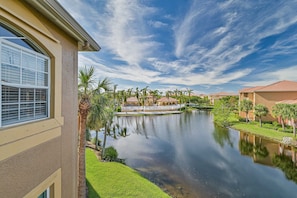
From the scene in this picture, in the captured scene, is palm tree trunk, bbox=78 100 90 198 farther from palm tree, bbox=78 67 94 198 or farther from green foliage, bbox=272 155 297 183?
green foliage, bbox=272 155 297 183

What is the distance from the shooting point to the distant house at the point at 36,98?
2.08 meters

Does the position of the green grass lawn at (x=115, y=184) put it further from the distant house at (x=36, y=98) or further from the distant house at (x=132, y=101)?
the distant house at (x=132, y=101)

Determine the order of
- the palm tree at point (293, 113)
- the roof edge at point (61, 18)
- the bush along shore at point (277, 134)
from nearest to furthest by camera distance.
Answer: the roof edge at point (61, 18) < the bush along shore at point (277, 134) < the palm tree at point (293, 113)

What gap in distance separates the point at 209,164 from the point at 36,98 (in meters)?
13.4

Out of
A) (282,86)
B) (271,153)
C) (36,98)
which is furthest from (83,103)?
(282,86)

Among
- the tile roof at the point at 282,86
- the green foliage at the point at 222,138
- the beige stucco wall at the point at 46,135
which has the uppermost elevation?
the tile roof at the point at 282,86

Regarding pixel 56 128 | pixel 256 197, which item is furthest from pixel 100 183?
pixel 256 197

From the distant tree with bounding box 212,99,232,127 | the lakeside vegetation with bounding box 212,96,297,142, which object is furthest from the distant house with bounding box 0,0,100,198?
the distant tree with bounding box 212,99,232,127

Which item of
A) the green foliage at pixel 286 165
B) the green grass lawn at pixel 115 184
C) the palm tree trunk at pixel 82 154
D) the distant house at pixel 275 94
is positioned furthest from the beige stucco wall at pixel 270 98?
the palm tree trunk at pixel 82 154

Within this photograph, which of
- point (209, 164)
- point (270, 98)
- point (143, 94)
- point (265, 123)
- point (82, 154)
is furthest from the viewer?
point (143, 94)

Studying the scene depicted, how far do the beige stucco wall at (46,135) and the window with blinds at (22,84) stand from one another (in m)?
0.16

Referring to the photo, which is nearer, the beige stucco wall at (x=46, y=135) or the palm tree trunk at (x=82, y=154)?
the beige stucco wall at (x=46, y=135)

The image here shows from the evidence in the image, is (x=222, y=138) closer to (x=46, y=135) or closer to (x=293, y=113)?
(x=293, y=113)

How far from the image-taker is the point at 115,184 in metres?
7.75
